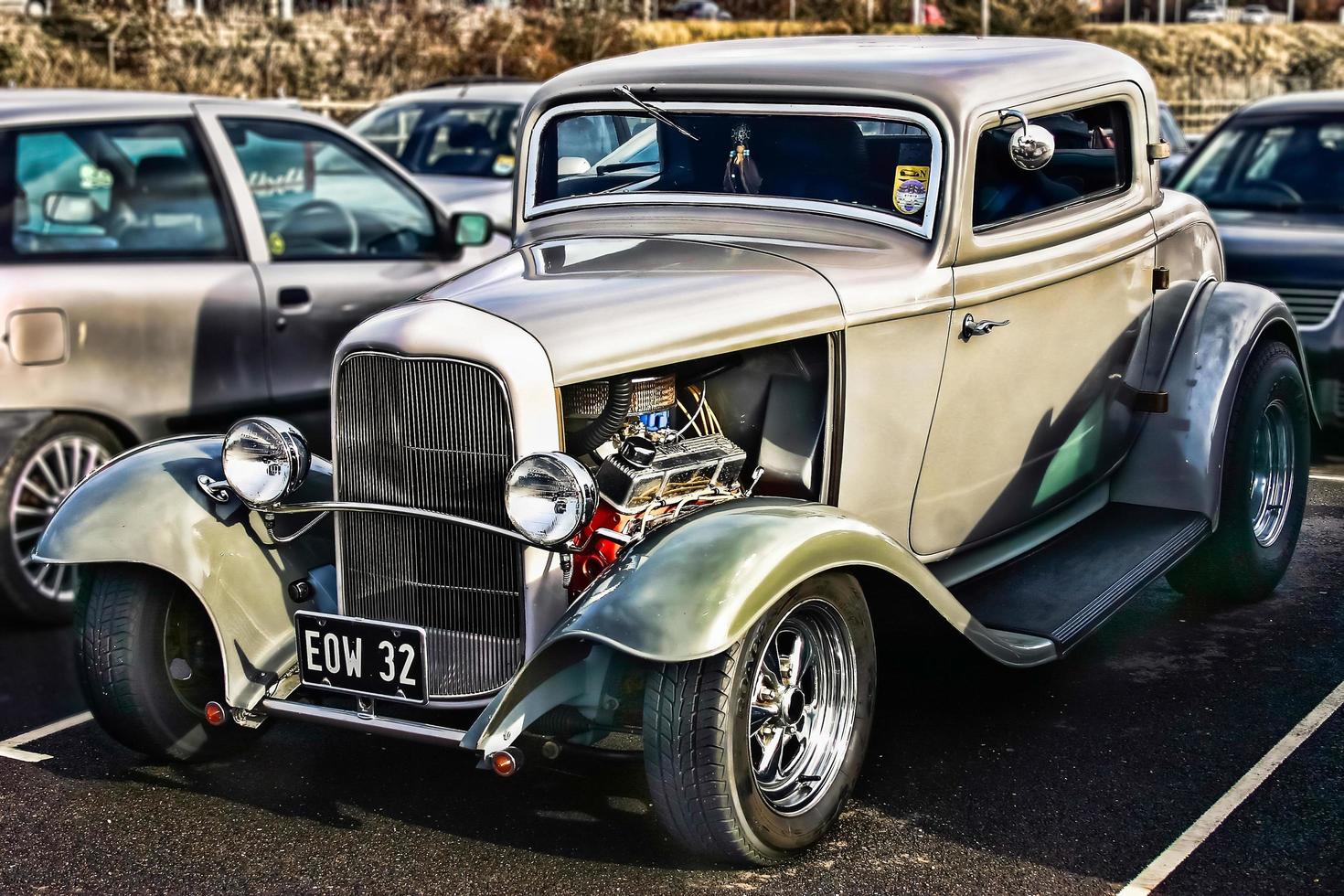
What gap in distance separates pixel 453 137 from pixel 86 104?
19.2 ft

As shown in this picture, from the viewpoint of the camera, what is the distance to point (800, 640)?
153 inches

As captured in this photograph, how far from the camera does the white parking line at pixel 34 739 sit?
4.61m

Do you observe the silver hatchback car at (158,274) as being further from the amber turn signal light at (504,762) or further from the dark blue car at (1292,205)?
the dark blue car at (1292,205)

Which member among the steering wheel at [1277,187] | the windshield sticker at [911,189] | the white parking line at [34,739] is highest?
the windshield sticker at [911,189]

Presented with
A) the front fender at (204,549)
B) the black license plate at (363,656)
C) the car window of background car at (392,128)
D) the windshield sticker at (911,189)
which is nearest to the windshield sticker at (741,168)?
the windshield sticker at (911,189)

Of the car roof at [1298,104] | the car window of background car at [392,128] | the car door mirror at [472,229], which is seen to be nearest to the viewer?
the car door mirror at [472,229]

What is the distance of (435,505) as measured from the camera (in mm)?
3928

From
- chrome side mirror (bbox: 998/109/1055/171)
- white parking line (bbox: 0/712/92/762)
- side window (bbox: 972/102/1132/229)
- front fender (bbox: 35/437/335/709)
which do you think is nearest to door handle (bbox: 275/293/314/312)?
white parking line (bbox: 0/712/92/762)

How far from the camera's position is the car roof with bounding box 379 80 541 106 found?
1224cm

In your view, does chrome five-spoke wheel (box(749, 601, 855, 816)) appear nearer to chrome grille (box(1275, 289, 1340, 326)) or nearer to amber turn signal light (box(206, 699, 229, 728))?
amber turn signal light (box(206, 699, 229, 728))

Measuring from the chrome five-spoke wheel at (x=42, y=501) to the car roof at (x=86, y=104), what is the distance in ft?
4.20

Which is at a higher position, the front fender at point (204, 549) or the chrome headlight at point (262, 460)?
the chrome headlight at point (262, 460)

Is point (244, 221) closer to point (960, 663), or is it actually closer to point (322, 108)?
point (960, 663)

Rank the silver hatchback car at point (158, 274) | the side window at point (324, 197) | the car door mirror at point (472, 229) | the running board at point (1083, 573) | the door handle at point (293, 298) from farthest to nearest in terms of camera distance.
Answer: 1. the car door mirror at point (472, 229)
2. the side window at point (324, 197)
3. the door handle at point (293, 298)
4. the silver hatchback car at point (158, 274)
5. the running board at point (1083, 573)
